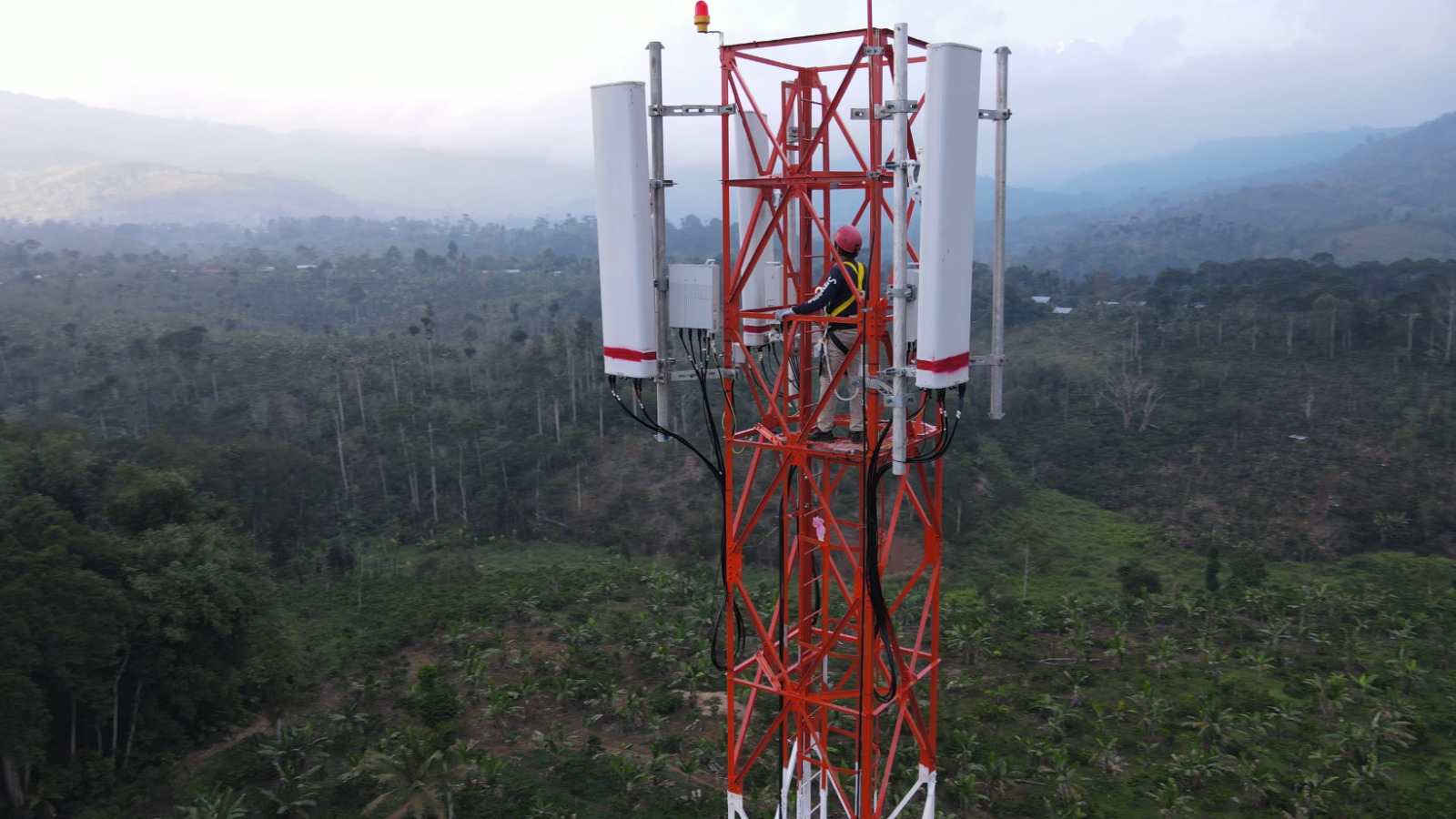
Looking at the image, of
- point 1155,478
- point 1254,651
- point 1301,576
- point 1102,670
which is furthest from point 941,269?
point 1155,478

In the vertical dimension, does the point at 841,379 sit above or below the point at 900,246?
below

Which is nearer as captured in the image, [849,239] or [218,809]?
[849,239]

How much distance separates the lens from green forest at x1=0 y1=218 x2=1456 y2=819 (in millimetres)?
13953

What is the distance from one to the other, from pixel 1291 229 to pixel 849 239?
132 m

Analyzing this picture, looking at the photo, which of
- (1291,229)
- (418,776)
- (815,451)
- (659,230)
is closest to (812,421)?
(815,451)

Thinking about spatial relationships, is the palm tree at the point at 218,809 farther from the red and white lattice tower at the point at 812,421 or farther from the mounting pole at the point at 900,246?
the mounting pole at the point at 900,246

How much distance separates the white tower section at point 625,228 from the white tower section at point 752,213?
0.89m

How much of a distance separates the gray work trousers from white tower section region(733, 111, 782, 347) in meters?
0.63

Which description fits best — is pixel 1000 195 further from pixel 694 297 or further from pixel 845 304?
pixel 694 297

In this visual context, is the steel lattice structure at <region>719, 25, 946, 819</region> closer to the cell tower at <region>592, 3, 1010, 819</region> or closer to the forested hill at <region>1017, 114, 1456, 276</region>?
the cell tower at <region>592, 3, 1010, 819</region>

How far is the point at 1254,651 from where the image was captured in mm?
18828

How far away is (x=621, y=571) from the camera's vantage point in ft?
83.7

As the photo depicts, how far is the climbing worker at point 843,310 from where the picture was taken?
6578mm

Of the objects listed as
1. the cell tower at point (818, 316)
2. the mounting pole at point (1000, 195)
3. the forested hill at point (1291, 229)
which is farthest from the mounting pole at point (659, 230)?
the forested hill at point (1291, 229)
